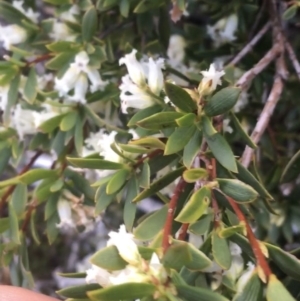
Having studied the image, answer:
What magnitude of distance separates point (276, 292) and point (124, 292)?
4.7 inches

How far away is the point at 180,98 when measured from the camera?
48cm

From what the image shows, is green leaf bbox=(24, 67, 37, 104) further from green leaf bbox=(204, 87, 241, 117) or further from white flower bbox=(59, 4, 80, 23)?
green leaf bbox=(204, 87, 241, 117)

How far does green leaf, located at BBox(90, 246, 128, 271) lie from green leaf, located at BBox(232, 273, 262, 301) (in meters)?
0.09

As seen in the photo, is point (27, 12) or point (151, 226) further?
point (27, 12)

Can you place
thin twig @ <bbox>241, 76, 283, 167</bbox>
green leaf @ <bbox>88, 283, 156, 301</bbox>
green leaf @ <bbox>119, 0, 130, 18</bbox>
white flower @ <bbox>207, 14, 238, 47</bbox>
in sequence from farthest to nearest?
white flower @ <bbox>207, 14, 238, 47</bbox>
green leaf @ <bbox>119, 0, 130, 18</bbox>
thin twig @ <bbox>241, 76, 283, 167</bbox>
green leaf @ <bbox>88, 283, 156, 301</bbox>

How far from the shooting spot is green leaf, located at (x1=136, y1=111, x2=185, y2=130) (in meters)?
0.47

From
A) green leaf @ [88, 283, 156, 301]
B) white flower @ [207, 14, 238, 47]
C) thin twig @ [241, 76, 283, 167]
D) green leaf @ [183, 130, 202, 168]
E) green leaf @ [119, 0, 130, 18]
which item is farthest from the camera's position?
white flower @ [207, 14, 238, 47]

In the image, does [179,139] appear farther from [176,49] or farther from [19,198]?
[176,49]

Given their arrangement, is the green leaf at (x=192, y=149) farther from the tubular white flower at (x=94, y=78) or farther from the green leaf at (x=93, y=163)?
the tubular white flower at (x=94, y=78)

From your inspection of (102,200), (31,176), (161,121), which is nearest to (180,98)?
(161,121)

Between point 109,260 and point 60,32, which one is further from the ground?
point 60,32

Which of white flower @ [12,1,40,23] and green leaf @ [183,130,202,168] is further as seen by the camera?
white flower @ [12,1,40,23]

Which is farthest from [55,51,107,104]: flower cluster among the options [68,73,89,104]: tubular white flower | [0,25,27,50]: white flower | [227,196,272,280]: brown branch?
[227,196,272,280]: brown branch

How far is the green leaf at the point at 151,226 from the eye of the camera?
46 cm
